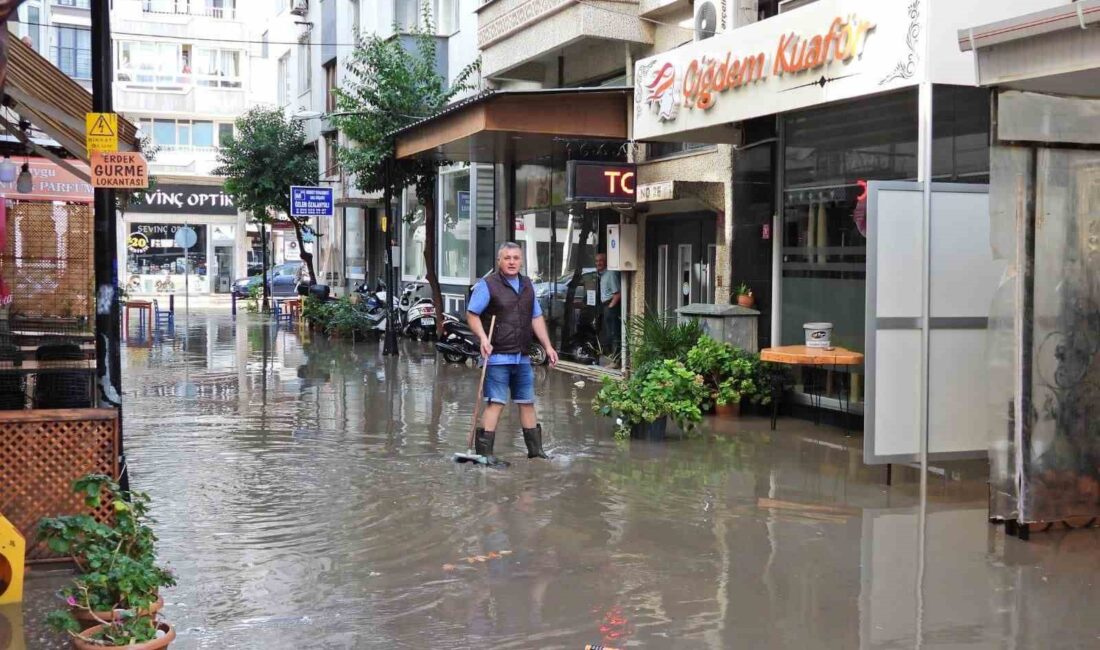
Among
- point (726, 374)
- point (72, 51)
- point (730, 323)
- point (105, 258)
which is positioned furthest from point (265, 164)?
point (105, 258)

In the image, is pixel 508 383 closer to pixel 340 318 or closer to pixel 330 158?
pixel 340 318

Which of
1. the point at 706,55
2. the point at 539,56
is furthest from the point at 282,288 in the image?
the point at 706,55

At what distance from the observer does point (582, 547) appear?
733 cm

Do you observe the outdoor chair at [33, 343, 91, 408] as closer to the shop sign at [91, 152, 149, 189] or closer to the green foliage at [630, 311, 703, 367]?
the shop sign at [91, 152, 149, 189]

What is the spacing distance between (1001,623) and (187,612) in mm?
4144

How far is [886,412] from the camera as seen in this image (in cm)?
904

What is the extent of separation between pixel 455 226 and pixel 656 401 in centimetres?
1554

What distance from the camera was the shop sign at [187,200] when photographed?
55.1 meters

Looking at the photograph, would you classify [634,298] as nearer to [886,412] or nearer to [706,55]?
[706,55]

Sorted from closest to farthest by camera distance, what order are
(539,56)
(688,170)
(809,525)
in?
(809,525) < (688,170) < (539,56)

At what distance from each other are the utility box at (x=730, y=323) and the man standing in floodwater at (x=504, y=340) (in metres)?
3.51

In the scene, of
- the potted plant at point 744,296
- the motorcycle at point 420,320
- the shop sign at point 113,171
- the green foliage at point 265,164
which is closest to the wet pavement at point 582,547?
the potted plant at point 744,296

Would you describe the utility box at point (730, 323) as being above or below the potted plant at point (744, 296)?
below

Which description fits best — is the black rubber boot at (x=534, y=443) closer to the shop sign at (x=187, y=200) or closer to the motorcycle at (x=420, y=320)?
the motorcycle at (x=420, y=320)
